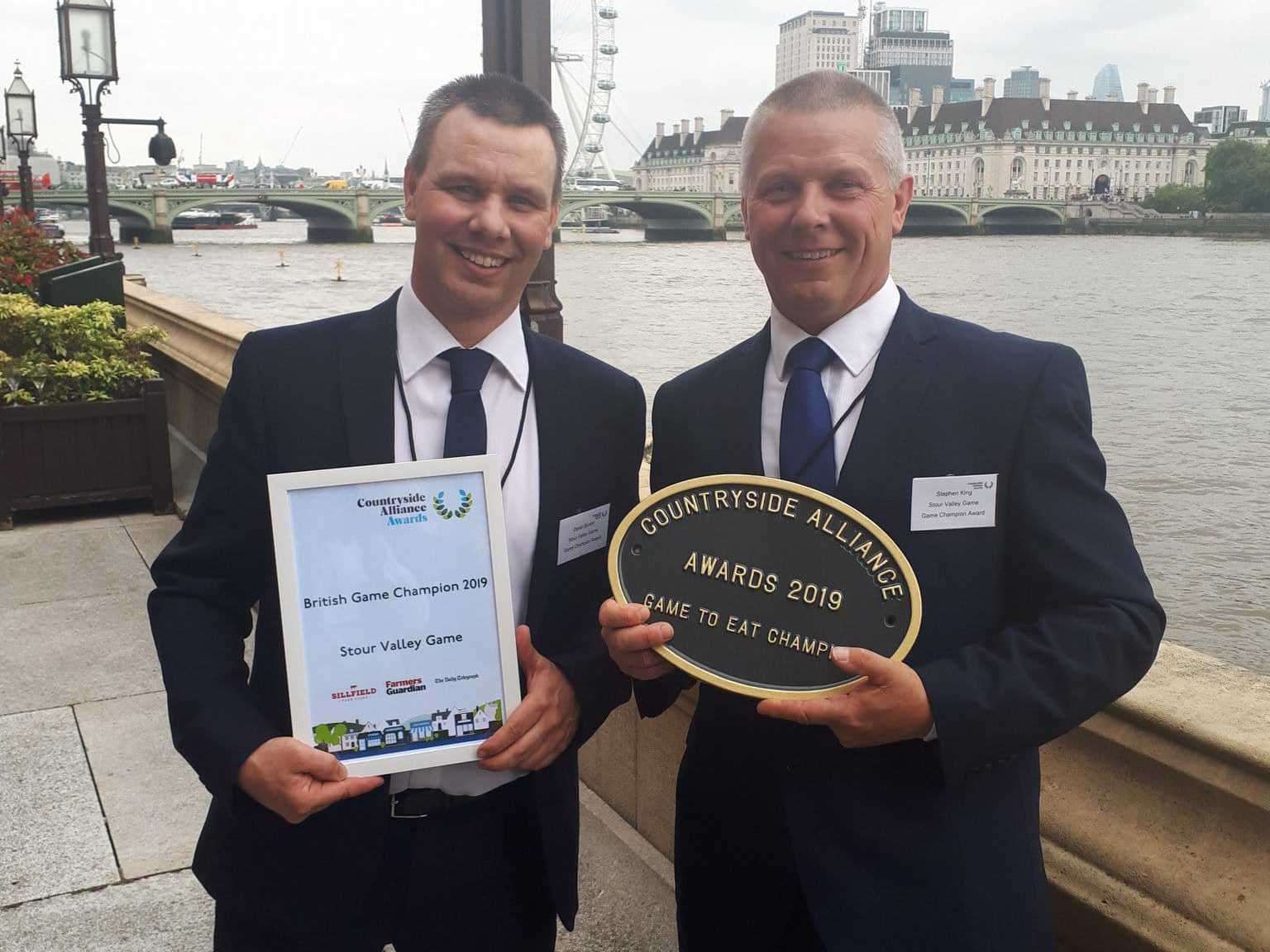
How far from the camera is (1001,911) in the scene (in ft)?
5.29

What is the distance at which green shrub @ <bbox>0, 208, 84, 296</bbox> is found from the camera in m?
8.63

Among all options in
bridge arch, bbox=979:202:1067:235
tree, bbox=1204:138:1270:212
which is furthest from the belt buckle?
tree, bbox=1204:138:1270:212

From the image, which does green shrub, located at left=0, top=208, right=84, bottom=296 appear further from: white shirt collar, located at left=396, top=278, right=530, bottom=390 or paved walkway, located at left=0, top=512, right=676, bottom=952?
white shirt collar, located at left=396, top=278, right=530, bottom=390

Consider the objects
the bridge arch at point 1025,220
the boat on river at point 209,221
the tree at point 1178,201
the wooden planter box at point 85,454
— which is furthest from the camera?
the boat on river at point 209,221

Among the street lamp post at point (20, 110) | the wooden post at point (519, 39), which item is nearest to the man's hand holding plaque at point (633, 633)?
the wooden post at point (519, 39)

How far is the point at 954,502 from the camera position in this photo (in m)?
1.61

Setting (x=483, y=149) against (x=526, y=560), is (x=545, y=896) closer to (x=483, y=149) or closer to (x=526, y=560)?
(x=526, y=560)

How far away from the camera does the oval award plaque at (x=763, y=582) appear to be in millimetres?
1502

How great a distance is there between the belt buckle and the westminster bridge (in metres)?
51.6

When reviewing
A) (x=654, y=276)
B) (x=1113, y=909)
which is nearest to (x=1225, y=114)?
(x=654, y=276)

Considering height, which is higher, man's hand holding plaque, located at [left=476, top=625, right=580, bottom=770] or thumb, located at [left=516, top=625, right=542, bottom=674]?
thumb, located at [left=516, top=625, right=542, bottom=674]

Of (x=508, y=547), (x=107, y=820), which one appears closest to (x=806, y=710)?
(x=508, y=547)

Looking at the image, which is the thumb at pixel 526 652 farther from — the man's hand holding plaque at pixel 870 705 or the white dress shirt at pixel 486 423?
the man's hand holding plaque at pixel 870 705

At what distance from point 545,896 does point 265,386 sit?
907 mm
